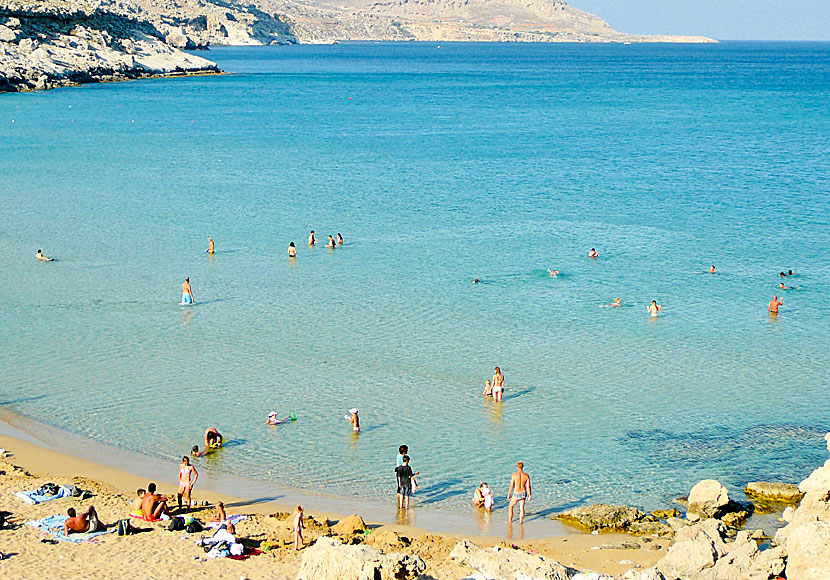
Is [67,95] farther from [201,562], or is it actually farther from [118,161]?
[201,562]

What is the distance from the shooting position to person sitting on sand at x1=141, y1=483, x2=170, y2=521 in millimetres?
16688

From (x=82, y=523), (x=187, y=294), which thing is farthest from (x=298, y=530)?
(x=187, y=294)

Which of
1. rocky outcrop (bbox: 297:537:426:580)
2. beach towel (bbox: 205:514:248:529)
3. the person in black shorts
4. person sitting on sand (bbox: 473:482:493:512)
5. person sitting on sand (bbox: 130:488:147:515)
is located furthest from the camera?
person sitting on sand (bbox: 473:482:493:512)

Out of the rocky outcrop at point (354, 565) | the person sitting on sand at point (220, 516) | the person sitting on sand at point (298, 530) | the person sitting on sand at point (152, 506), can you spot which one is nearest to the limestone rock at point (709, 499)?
the rocky outcrop at point (354, 565)

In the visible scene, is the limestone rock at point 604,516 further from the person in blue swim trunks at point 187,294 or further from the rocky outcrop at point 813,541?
the person in blue swim trunks at point 187,294

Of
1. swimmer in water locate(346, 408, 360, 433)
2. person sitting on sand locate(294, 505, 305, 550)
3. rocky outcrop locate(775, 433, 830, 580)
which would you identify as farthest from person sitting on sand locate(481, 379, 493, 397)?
rocky outcrop locate(775, 433, 830, 580)

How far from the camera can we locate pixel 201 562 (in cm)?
1488

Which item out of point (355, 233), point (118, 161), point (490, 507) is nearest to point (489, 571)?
point (490, 507)

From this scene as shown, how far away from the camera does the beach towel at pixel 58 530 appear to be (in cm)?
1553

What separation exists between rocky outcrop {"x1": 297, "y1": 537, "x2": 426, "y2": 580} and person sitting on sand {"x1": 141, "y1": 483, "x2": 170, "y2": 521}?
4353 mm

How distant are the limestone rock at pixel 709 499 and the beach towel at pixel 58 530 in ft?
35.6

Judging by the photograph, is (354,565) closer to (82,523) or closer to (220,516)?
(220,516)

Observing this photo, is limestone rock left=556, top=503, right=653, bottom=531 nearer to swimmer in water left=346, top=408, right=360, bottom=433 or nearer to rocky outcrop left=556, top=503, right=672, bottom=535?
rocky outcrop left=556, top=503, right=672, bottom=535

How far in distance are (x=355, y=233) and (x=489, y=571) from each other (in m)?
29.0
